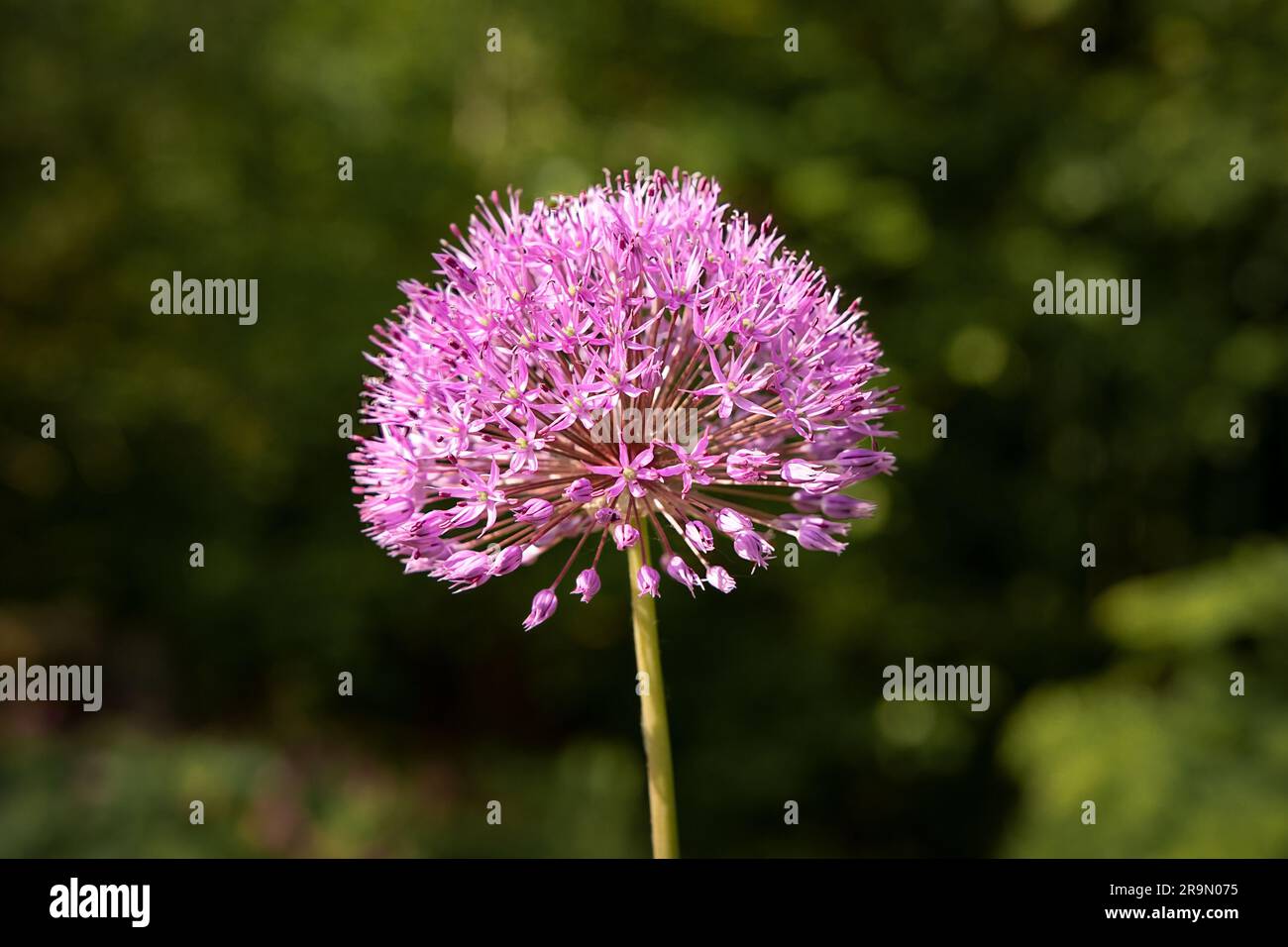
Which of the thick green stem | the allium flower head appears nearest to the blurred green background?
the allium flower head

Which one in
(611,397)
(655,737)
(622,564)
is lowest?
(655,737)

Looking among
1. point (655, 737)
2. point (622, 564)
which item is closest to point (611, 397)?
point (655, 737)

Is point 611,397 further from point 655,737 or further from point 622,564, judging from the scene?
point 622,564

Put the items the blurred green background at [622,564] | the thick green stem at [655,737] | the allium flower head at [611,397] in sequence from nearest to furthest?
1. the thick green stem at [655,737]
2. the allium flower head at [611,397]
3. the blurred green background at [622,564]

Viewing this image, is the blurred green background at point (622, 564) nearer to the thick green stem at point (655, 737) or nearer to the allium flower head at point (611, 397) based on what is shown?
the allium flower head at point (611, 397)

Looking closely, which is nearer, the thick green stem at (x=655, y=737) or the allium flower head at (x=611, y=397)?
the thick green stem at (x=655, y=737)

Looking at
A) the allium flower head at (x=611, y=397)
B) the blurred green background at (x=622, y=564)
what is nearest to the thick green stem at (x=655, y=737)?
the allium flower head at (x=611, y=397)
